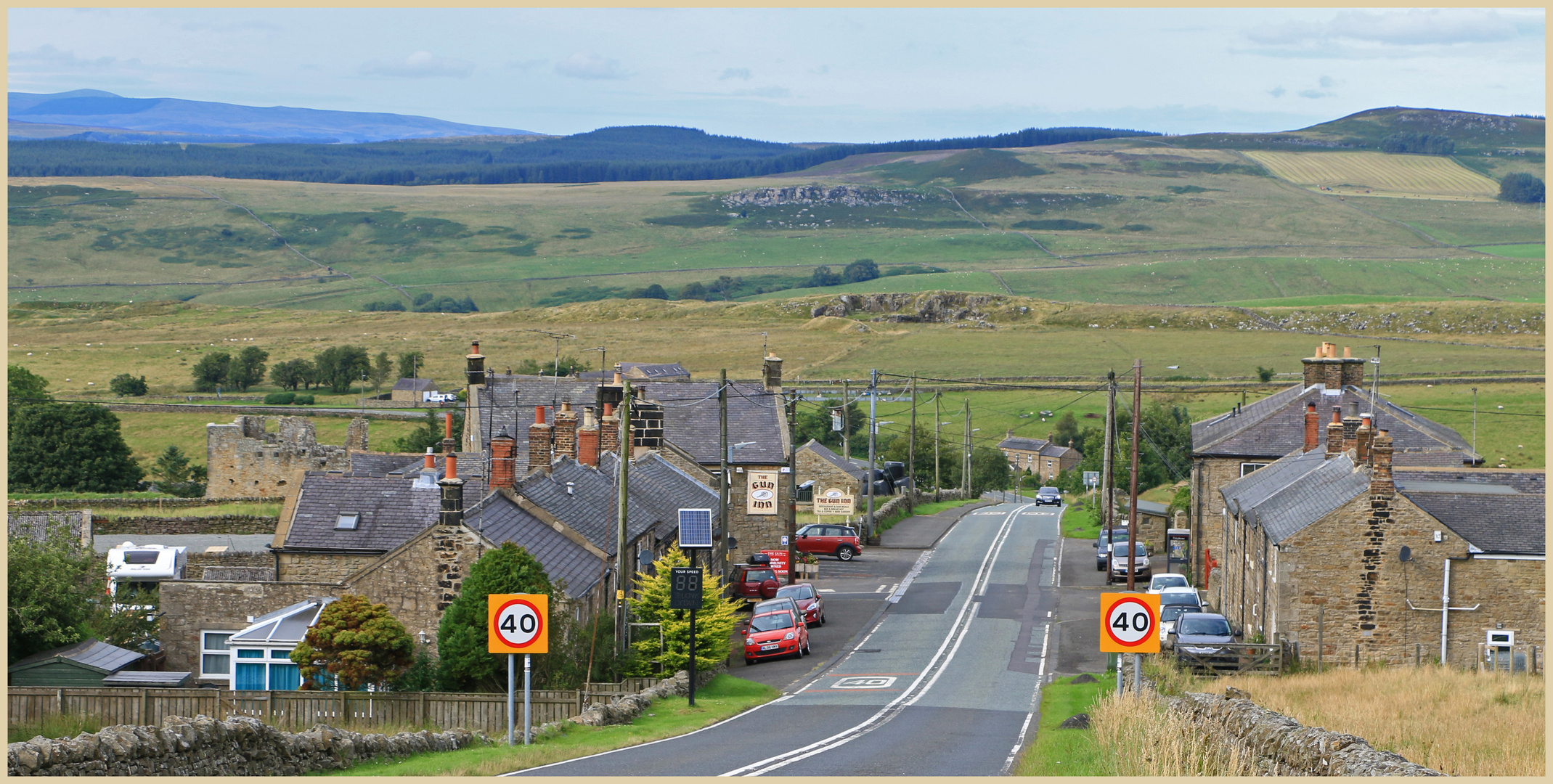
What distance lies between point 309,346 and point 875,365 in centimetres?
6985

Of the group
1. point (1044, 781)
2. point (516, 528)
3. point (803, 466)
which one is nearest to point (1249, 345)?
point (803, 466)

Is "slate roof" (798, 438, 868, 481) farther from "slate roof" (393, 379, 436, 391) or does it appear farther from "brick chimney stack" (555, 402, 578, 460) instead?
"slate roof" (393, 379, 436, 391)

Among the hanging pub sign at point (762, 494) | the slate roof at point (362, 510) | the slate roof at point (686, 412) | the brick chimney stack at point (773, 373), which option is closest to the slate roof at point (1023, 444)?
the brick chimney stack at point (773, 373)

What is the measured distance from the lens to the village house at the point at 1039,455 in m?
134

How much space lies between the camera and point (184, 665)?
3191 centimetres

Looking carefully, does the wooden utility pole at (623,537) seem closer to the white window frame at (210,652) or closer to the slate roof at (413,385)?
the white window frame at (210,652)

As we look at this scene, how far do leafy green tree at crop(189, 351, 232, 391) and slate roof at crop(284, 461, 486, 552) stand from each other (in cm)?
11264

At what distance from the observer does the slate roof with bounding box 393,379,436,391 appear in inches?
5143

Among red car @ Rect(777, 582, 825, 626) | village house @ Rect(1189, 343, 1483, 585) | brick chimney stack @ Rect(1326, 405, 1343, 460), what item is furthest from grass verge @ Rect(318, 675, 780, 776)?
village house @ Rect(1189, 343, 1483, 585)

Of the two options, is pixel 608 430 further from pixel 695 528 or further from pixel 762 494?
pixel 762 494

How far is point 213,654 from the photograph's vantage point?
32.0m

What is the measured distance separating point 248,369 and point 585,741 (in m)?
134

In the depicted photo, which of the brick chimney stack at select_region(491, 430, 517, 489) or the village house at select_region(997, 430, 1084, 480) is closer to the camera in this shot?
the brick chimney stack at select_region(491, 430, 517, 489)

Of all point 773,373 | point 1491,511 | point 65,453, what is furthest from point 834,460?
point 1491,511
